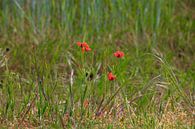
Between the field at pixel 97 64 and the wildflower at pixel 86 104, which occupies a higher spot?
the field at pixel 97 64

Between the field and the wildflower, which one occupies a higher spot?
the field

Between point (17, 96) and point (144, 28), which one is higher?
point (144, 28)

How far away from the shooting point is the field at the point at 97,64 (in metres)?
3.44

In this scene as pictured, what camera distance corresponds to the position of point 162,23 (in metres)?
5.38

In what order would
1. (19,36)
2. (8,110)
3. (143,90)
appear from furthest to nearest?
(19,36), (143,90), (8,110)

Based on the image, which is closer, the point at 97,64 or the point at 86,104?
the point at 86,104

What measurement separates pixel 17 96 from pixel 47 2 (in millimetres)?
1681

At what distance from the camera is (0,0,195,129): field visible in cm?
344

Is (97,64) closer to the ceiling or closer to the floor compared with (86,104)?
closer to the ceiling

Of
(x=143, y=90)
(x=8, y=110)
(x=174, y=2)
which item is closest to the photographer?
(x=8, y=110)

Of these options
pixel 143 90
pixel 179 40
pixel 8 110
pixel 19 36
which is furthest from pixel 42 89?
pixel 179 40

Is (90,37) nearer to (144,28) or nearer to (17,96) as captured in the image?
(144,28)

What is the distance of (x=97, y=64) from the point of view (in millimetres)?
4242

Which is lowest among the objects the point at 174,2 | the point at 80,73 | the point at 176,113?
the point at 176,113
